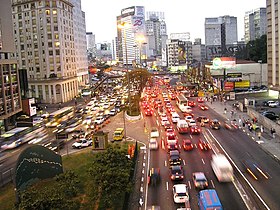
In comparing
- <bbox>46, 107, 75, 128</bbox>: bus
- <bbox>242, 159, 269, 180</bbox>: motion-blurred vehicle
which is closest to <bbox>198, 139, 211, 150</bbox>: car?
<bbox>242, 159, 269, 180</bbox>: motion-blurred vehicle

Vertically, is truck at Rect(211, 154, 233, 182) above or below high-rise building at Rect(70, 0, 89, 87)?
below

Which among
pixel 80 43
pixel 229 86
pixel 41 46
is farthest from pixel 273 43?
pixel 80 43

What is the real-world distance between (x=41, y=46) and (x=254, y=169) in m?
82.8

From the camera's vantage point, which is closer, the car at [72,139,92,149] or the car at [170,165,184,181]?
the car at [170,165,184,181]

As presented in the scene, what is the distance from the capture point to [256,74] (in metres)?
104

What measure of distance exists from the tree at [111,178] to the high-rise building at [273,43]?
5535 centimetres

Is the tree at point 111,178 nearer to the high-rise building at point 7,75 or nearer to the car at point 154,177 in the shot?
the car at point 154,177

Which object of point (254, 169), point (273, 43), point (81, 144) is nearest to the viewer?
point (254, 169)

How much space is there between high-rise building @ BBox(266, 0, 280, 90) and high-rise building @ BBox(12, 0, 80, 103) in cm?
5652

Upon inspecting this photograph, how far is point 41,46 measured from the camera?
10088 centimetres

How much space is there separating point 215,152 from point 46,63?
7379 cm

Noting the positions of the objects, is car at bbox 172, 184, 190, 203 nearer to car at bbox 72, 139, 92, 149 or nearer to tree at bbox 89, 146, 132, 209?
tree at bbox 89, 146, 132, 209

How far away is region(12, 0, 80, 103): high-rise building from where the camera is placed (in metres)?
99.4

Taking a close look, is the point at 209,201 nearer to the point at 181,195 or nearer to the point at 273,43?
the point at 181,195
